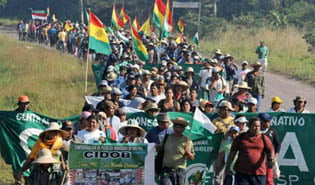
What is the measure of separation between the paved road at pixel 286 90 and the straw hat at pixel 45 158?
493 inches

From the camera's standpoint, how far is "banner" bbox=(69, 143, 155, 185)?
34.2 ft

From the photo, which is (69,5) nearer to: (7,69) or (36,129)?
(7,69)

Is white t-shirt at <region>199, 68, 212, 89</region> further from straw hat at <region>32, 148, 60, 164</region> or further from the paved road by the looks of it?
straw hat at <region>32, 148, 60, 164</region>

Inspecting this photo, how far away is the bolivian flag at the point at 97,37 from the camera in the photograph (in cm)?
1736

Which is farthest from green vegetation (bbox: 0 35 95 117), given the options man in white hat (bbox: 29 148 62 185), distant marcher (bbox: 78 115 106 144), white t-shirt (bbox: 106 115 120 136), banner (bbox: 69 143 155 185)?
man in white hat (bbox: 29 148 62 185)

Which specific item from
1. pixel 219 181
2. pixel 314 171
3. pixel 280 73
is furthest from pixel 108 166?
pixel 280 73

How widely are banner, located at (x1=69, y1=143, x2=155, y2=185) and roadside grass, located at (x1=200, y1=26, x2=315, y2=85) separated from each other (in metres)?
19.0

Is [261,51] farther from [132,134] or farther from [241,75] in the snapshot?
[132,134]

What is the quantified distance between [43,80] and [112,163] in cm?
1891

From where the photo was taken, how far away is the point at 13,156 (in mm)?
12289

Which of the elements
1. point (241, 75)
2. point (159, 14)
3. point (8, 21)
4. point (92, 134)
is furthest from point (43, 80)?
point (8, 21)

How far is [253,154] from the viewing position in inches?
401

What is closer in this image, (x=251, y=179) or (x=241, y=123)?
(x=251, y=179)

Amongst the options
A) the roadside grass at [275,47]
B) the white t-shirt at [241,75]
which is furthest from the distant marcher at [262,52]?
the white t-shirt at [241,75]
